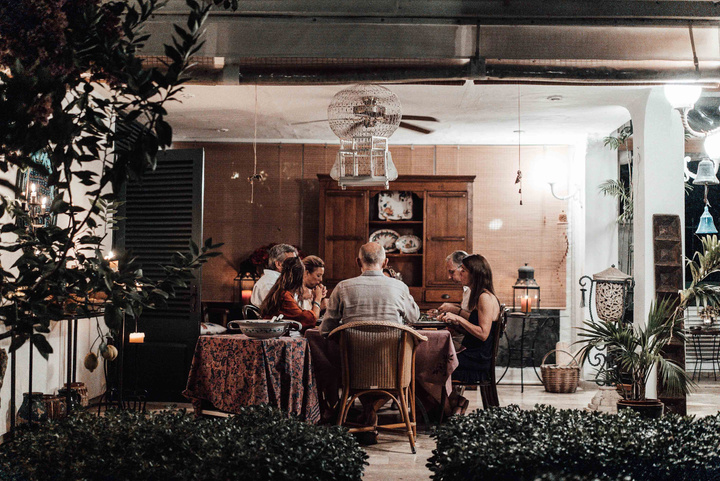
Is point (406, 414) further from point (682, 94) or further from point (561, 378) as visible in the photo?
point (561, 378)

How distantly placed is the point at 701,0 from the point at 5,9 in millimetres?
3345

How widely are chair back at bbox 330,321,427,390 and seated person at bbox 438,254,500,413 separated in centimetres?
99

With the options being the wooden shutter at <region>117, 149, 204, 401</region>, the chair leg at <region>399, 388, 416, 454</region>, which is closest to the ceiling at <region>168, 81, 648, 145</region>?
the wooden shutter at <region>117, 149, 204, 401</region>

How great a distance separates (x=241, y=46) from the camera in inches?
144

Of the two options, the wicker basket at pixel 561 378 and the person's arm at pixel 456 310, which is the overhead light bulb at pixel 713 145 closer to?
the person's arm at pixel 456 310

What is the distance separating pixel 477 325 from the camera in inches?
219

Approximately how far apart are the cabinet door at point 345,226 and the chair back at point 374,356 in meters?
4.11

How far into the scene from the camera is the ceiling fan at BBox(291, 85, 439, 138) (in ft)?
18.3

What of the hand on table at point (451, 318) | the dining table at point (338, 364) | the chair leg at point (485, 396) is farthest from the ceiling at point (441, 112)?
the chair leg at point (485, 396)

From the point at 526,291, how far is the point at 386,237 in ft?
6.18

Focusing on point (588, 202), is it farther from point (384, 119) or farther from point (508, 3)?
point (508, 3)

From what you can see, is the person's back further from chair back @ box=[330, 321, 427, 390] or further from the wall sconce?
the wall sconce

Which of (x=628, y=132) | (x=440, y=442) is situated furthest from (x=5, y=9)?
(x=628, y=132)

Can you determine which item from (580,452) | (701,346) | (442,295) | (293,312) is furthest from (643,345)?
(701,346)
